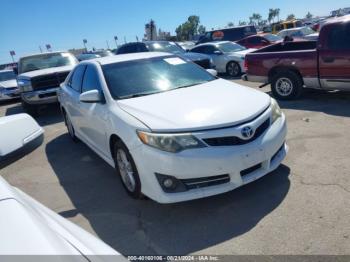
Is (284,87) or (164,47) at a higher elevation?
(164,47)

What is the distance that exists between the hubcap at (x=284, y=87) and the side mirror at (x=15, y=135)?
629 cm

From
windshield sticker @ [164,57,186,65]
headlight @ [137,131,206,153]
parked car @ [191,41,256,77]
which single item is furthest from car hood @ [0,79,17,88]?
headlight @ [137,131,206,153]

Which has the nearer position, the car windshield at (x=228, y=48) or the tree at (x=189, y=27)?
the car windshield at (x=228, y=48)

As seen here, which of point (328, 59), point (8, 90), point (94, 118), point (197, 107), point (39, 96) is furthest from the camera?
point (8, 90)

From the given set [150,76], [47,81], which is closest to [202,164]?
[150,76]

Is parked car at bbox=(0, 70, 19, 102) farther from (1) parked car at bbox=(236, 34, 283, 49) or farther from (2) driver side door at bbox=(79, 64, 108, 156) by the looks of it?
(1) parked car at bbox=(236, 34, 283, 49)

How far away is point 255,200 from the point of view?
3.82 m

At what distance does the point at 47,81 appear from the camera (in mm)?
10109

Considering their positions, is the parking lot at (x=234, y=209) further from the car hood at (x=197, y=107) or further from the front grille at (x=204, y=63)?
the front grille at (x=204, y=63)

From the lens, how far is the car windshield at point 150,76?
15.3ft

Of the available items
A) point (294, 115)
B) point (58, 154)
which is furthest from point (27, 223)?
point (294, 115)

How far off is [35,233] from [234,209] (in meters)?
2.42

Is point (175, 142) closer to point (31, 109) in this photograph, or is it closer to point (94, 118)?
point (94, 118)

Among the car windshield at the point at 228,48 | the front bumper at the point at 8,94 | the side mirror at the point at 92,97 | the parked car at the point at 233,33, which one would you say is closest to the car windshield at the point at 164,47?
the car windshield at the point at 228,48
